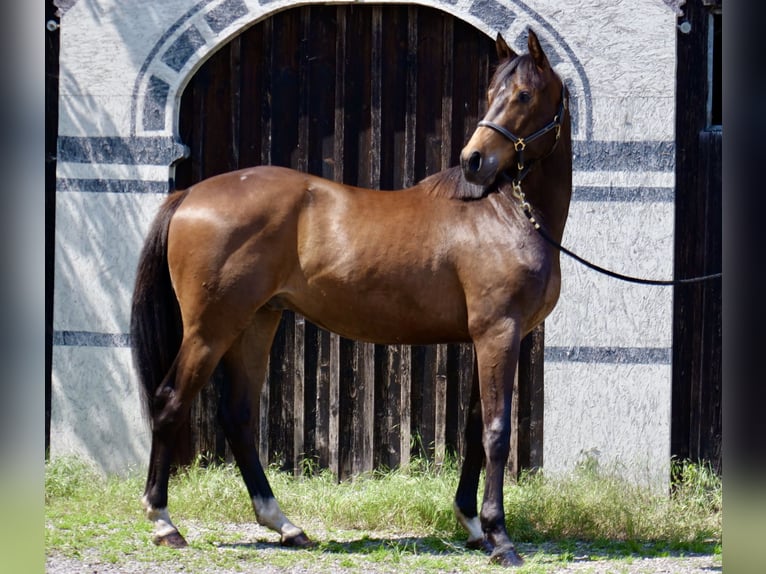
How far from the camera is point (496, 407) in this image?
498cm

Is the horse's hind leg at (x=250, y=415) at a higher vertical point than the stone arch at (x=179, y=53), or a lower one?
lower

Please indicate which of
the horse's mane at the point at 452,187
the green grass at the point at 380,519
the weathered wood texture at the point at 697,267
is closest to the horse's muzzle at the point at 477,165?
the horse's mane at the point at 452,187

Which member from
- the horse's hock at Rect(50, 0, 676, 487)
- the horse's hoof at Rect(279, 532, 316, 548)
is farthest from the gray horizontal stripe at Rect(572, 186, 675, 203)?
the horse's hoof at Rect(279, 532, 316, 548)

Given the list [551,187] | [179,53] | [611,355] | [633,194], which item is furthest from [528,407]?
[179,53]

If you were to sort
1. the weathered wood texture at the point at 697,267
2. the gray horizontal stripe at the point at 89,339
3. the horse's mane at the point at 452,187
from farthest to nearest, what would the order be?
the gray horizontal stripe at the point at 89,339, the weathered wood texture at the point at 697,267, the horse's mane at the point at 452,187

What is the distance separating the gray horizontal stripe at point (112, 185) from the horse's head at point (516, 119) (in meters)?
2.67

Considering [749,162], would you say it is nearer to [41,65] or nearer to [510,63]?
[41,65]

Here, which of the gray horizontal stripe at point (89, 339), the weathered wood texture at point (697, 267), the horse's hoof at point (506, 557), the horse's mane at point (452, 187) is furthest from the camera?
the gray horizontal stripe at point (89, 339)

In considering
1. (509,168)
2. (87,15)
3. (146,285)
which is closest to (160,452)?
(146,285)

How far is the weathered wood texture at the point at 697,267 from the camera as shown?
21.3ft

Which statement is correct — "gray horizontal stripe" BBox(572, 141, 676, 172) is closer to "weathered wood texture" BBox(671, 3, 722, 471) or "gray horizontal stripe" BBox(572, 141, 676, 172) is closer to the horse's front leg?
"weathered wood texture" BBox(671, 3, 722, 471)

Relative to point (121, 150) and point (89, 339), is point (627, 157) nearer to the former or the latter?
point (121, 150)

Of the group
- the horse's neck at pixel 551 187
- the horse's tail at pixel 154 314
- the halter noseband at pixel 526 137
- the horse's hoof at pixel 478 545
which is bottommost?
the horse's hoof at pixel 478 545

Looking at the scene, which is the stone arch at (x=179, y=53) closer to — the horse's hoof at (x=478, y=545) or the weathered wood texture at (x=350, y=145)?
the weathered wood texture at (x=350, y=145)
